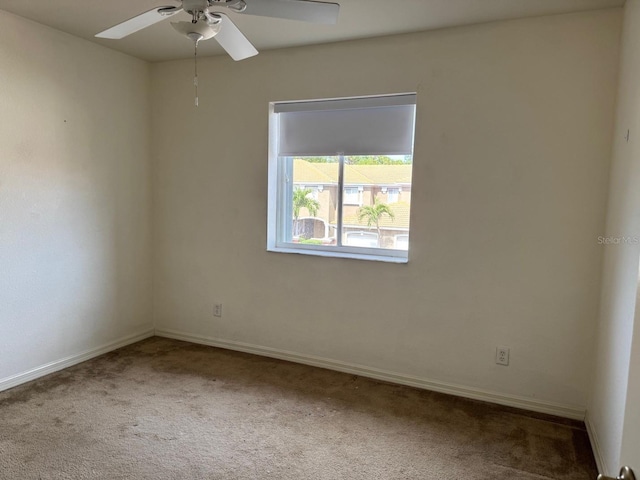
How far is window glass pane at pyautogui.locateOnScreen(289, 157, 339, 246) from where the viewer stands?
10.5ft

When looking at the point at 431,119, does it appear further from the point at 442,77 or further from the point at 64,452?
the point at 64,452

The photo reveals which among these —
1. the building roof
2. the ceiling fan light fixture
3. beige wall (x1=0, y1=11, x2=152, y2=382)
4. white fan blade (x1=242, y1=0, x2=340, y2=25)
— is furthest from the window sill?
the ceiling fan light fixture

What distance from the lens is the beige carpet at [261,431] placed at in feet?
6.52

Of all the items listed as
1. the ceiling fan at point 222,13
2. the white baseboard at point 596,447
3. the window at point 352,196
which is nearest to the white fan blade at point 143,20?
the ceiling fan at point 222,13

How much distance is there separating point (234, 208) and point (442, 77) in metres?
1.81

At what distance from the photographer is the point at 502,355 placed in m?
2.65

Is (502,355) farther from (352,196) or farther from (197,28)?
(197,28)

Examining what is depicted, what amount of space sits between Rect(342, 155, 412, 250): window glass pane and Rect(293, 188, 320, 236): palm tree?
254mm

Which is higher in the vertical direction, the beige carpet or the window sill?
the window sill

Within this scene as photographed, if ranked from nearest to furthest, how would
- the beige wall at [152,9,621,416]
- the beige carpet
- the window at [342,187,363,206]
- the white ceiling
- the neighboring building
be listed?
the beige carpet, the white ceiling, the beige wall at [152,9,621,416], the neighboring building, the window at [342,187,363,206]

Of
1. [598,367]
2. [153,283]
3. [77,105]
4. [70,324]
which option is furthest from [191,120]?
[598,367]

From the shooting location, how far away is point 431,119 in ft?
8.88

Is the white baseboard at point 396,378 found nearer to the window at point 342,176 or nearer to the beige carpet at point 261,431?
the beige carpet at point 261,431

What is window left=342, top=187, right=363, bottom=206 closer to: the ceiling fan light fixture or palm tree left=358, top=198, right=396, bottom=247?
palm tree left=358, top=198, right=396, bottom=247
